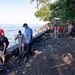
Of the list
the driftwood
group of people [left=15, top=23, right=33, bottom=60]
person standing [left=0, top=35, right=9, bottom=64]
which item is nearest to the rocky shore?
the driftwood

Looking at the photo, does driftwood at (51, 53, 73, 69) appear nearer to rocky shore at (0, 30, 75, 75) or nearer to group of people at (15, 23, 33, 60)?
rocky shore at (0, 30, 75, 75)

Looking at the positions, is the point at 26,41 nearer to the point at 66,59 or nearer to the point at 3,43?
the point at 3,43

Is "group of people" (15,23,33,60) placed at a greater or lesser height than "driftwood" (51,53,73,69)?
greater

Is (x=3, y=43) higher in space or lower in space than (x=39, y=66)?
higher

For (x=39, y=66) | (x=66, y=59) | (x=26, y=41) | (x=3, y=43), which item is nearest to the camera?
(x=39, y=66)

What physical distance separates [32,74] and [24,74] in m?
0.39

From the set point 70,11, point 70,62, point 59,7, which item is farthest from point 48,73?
point 59,7

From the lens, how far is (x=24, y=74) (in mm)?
9875

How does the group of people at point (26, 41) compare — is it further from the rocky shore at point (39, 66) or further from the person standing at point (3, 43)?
the person standing at point (3, 43)

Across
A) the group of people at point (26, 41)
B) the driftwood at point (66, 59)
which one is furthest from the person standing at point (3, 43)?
the driftwood at point (66, 59)

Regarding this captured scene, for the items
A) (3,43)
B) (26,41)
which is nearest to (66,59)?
(26,41)

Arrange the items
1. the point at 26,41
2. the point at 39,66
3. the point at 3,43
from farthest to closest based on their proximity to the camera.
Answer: the point at 26,41 < the point at 3,43 < the point at 39,66

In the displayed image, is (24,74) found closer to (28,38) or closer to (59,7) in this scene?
(28,38)

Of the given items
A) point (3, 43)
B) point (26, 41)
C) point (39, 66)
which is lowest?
point (39, 66)
